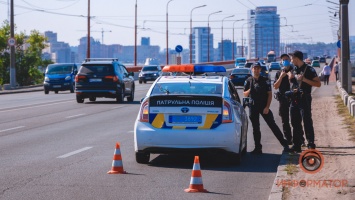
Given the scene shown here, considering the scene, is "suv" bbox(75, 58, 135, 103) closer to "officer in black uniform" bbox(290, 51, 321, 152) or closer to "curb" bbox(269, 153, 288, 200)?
"officer in black uniform" bbox(290, 51, 321, 152)

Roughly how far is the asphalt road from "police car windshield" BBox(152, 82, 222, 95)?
1136mm

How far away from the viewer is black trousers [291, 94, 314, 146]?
14758 mm

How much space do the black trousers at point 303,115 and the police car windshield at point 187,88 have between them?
5.18ft

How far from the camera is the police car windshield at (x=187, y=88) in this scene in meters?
13.7

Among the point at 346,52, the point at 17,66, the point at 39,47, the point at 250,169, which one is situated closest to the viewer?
the point at 250,169

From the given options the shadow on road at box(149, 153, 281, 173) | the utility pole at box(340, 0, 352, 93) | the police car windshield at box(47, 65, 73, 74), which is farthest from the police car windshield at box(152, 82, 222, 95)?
the police car windshield at box(47, 65, 73, 74)

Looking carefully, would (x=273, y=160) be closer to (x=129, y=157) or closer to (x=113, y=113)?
(x=129, y=157)

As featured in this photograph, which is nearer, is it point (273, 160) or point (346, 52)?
point (273, 160)

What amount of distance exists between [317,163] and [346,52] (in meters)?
26.1

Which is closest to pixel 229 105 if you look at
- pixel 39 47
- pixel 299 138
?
pixel 299 138

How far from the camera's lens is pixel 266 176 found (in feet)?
40.4

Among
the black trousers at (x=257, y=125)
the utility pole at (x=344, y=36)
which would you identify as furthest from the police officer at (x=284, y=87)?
the utility pole at (x=344, y=36)

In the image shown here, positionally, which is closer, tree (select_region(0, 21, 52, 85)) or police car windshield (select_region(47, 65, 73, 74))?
police car windshield (select_region(47, 65, 73, 74))

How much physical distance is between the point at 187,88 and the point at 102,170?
2.04m
